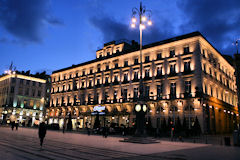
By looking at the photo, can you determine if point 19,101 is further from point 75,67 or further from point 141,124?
point 141,124

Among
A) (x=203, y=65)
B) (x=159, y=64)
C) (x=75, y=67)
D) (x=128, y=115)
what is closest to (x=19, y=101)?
(x=75, y=67)

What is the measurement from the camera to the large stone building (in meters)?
37.5

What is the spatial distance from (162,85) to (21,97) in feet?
179

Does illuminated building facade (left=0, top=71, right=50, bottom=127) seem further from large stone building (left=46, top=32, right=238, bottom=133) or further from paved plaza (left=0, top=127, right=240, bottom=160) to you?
paved plaza (left=0, top=127, right=240, bottom=160)

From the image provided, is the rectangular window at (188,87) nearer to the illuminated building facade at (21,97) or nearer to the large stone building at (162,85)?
the large stone building at (162,85)

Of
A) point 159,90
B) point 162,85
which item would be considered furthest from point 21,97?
point 162,85

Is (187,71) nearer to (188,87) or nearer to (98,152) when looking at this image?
(188,87)

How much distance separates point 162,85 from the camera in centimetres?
4150

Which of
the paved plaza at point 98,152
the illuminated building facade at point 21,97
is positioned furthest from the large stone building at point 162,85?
the paved plaza at point 98,152

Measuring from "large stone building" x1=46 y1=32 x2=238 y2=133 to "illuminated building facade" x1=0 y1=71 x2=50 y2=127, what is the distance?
63.0 feet

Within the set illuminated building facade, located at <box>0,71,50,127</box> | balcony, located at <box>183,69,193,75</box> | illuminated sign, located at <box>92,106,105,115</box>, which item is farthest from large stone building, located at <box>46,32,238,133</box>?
illuminated building facade, located at <box>0,71,50,127</box>

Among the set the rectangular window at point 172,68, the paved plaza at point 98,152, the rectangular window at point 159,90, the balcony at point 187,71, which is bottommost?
the paved plaza at point 98,152

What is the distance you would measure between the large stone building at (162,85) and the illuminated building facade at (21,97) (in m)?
19.2

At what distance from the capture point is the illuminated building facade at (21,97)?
2817 inches
